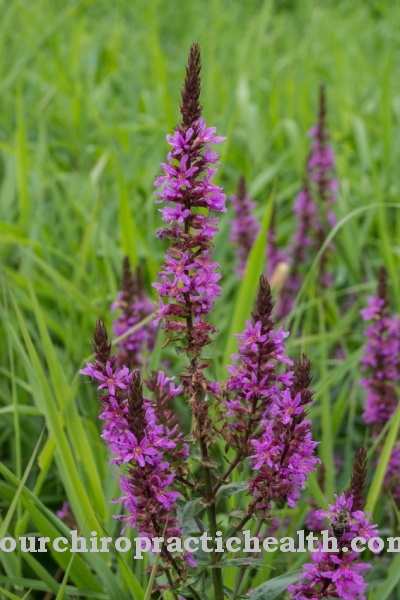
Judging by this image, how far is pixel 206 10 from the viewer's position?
8.05 metres

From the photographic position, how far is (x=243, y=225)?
3.42 metres

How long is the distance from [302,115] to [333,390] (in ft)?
7.60

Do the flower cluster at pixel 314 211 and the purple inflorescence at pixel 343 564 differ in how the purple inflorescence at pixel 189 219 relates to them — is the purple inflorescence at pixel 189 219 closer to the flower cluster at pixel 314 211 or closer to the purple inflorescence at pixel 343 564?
the purple inflorescence at pixel 343 564

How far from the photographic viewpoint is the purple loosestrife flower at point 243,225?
337 cm

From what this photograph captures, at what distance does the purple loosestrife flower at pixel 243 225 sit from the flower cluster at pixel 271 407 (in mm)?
1771

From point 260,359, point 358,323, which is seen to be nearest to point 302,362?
point 260,359

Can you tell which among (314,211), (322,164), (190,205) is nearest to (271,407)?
(190,205)

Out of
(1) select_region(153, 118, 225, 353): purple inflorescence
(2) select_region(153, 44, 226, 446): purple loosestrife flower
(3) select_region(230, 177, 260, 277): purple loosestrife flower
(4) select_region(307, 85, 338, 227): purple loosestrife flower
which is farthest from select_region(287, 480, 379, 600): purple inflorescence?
(4) select_region(307, 85, 338, 227): purple loosestrife flower

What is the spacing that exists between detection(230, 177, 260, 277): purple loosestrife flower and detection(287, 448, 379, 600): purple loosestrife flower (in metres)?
1.95

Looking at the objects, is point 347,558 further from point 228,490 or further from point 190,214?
point 190,214

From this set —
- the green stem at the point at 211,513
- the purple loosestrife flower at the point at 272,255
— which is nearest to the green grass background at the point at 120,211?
the purple loosestrife flower at the point at 272,255

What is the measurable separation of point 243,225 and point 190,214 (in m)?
1.85

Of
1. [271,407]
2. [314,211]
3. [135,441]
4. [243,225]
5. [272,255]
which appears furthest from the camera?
[314,211]

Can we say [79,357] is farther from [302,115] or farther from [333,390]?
[302,115]
